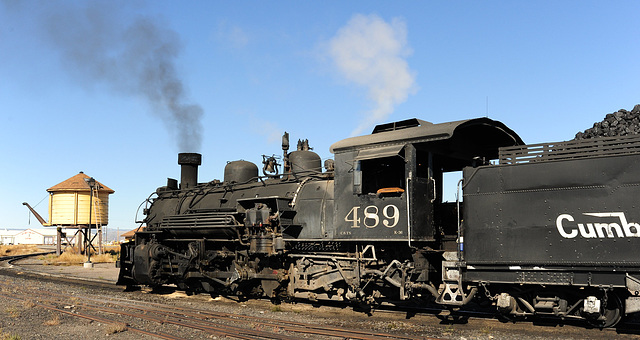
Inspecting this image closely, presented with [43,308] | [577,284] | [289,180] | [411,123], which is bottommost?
[43,308]

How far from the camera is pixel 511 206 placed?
9.43 m

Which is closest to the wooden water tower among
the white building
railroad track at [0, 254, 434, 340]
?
railroad track at [0, 254, 434, 340]

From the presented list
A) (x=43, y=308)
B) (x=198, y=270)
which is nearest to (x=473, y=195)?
(x=198, y=270)

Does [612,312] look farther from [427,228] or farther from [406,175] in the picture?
[406,175]

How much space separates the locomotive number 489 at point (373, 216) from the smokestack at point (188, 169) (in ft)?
27.0

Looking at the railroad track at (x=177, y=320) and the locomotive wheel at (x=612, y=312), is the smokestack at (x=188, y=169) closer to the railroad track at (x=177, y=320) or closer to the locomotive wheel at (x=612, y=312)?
the railroad track at (x=177, y=320)

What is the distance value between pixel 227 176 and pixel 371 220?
664cm

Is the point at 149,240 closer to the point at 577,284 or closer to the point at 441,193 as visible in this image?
the point at 441,193

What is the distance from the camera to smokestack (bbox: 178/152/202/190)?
18.1 metres

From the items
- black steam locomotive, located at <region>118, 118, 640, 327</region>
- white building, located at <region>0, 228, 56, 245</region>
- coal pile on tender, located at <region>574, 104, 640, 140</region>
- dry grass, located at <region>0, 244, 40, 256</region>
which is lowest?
white building, located at <region>0, 228, 56, 245</region>

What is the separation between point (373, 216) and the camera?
11.1 m

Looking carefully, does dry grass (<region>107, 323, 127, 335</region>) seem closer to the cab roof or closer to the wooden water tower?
the cab roof

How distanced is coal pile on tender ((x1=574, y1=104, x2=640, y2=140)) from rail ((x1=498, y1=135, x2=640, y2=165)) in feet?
38.5

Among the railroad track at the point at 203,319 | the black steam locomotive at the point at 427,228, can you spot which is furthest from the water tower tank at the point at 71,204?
the black steam locomotive at the point at 427,228
